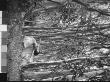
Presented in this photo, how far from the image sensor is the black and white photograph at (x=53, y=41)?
7.75 ft

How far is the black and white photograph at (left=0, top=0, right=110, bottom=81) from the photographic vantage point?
2363 mm

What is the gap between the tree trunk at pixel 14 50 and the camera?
2.36m

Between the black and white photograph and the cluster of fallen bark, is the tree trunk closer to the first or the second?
the black and white photograph

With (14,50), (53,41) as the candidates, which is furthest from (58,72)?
(14,50)

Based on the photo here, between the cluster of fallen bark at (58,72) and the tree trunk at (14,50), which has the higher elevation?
the tree trunk at (14,50)

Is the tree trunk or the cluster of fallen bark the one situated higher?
the tree trunk

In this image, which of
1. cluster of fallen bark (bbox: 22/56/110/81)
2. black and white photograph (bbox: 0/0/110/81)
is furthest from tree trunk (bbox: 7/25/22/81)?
cluster of fallen bark (bbox: 22/56/110/81)

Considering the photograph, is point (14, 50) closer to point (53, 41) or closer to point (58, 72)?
point (53, 41)

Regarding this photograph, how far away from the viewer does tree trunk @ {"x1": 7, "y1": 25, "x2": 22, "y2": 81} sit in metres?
2.36

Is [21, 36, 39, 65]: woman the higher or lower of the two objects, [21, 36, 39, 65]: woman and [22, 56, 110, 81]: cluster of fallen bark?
the higher

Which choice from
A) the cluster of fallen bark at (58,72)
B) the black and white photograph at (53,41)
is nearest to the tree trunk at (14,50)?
the black and white photograph at (53,41)

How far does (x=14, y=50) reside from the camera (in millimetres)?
2381

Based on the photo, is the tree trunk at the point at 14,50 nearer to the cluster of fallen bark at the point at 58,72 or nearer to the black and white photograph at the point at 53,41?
the black and white photograph at the point at 53,41

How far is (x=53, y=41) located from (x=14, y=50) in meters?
0.49
